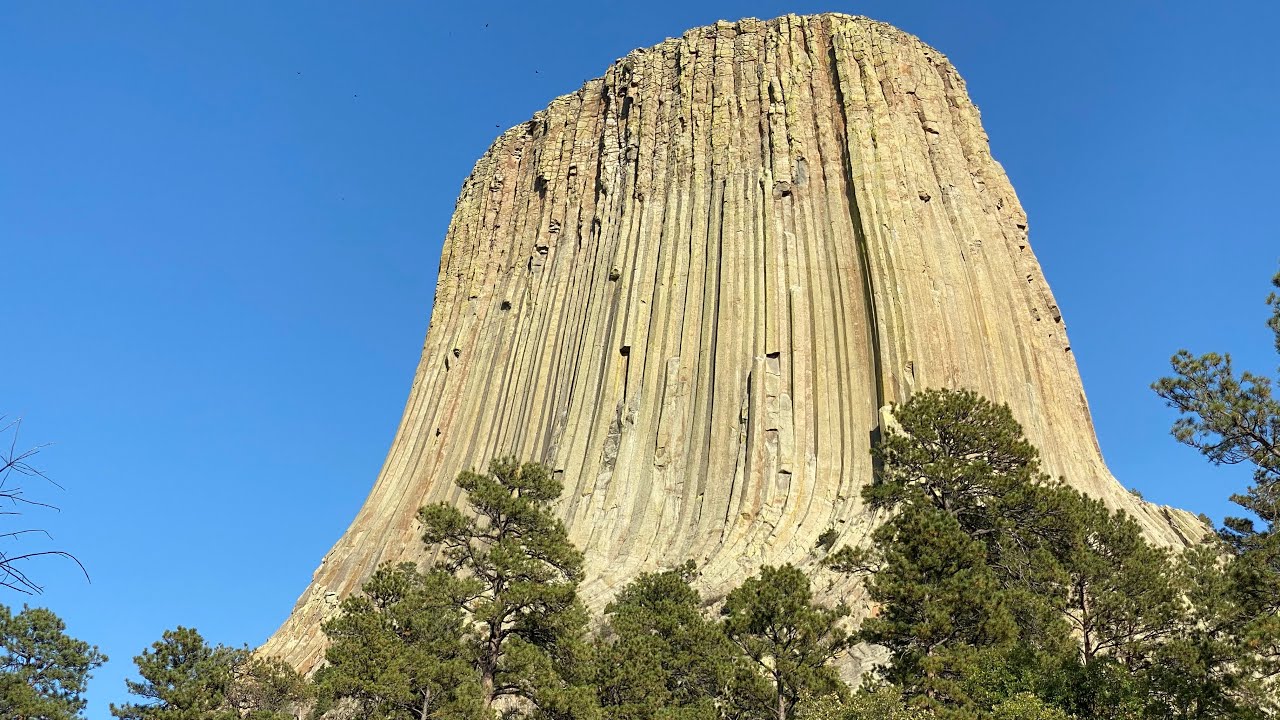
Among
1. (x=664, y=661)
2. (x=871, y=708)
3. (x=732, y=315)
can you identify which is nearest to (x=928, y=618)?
(x=871, y=708)

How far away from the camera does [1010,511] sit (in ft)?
70.8

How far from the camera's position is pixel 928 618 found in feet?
62.2

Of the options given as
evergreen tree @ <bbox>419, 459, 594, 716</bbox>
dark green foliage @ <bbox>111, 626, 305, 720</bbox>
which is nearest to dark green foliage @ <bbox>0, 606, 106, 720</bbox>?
dark green foliage @ <bbox>111, 626, 305, 720</bbox>

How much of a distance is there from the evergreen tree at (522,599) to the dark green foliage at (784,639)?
3.36 metres

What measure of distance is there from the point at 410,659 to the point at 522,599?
2.78 meters

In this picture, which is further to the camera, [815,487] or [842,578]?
[815,487]

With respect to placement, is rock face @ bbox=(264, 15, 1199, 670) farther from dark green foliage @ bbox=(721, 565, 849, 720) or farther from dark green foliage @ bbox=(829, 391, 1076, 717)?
dark green foliage @ bbox=(829, 391, 1076, 717)

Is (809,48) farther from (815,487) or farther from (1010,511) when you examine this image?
(1010,511)

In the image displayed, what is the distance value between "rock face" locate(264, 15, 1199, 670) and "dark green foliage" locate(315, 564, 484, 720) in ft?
37.9

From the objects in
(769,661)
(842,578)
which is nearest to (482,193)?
(842,578)

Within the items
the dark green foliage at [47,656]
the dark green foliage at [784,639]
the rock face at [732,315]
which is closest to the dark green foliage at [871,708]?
the dark green foliage at [784,639]

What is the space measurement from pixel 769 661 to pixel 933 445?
6811mm

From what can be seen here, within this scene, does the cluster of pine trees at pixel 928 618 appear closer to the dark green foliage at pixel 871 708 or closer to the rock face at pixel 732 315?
the dark green foliage at pixel 871 708

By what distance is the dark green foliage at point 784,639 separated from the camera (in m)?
20.5
